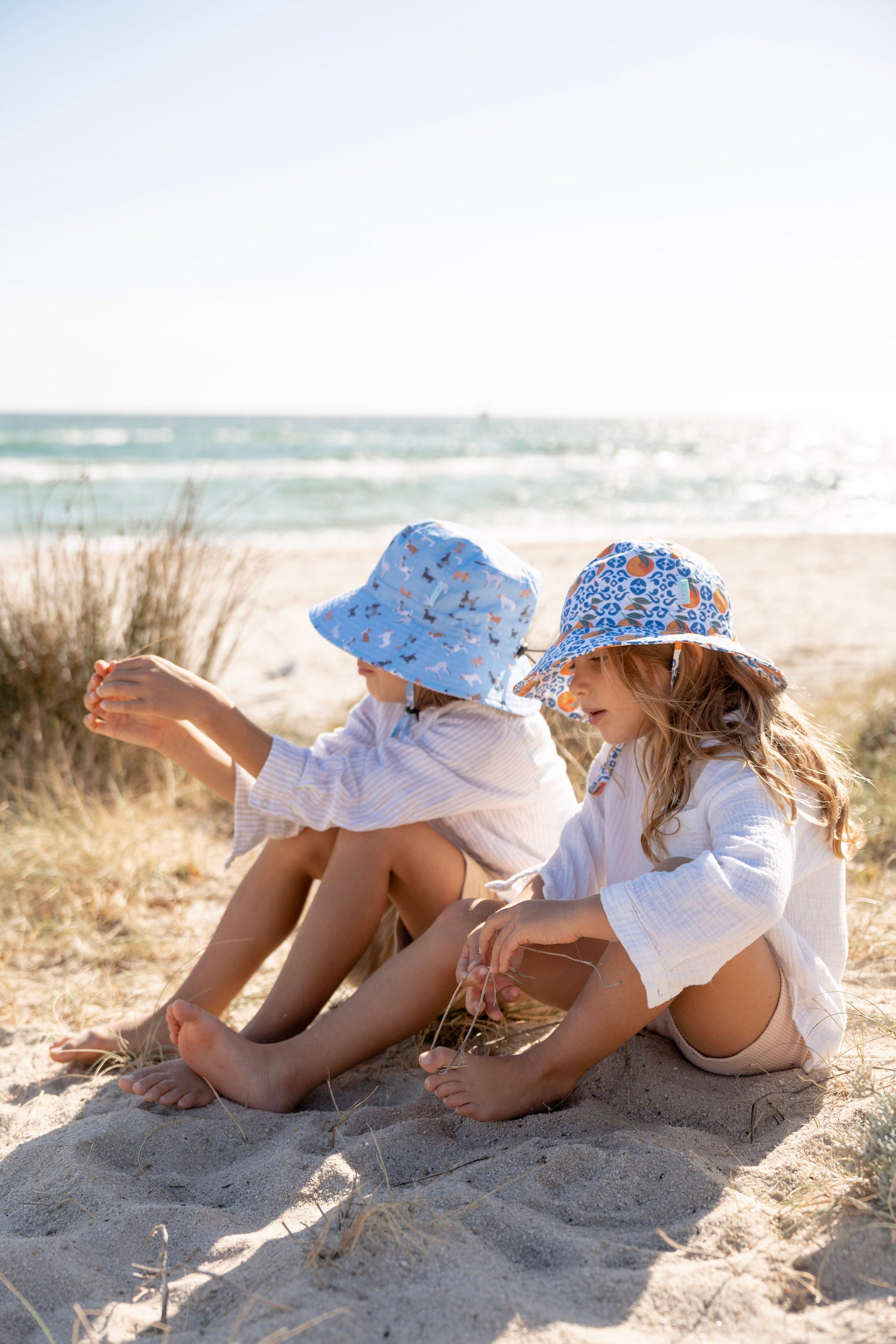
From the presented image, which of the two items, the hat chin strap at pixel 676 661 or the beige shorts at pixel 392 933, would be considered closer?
the hat chin strap at pixel 676 661

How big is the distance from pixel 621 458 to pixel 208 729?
33438mm

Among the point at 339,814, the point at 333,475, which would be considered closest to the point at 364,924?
the point at 339,814

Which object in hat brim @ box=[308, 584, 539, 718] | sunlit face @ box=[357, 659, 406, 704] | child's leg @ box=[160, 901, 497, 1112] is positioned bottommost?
child's leg @ box=[160, 901, 497, 1112]

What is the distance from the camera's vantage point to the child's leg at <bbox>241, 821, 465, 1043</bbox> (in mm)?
1990

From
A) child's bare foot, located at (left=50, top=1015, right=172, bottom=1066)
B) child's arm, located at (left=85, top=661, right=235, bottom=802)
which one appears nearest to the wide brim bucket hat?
child's arm, located at (left=85, top=661, right=235, bottom=802)

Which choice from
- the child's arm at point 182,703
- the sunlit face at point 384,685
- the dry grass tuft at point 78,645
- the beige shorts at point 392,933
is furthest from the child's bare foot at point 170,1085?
the dry grass tuft at point 78,645

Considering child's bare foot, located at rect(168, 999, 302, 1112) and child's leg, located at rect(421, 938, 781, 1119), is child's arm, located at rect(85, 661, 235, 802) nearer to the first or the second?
child's bare foot, located at rect(168, 999, 302, 1112)

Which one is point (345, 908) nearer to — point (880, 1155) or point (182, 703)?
point (182, 703)

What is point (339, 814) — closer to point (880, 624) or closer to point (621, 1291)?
point (621, 1291)

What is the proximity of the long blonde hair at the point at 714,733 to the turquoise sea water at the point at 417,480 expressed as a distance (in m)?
2.53

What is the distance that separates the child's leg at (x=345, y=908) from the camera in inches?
78.4

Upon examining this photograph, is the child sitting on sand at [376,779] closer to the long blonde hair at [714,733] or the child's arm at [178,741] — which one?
the child's arm at [178,741]

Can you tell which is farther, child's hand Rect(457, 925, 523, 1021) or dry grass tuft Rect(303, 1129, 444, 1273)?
child's hand Rect(457, 925, 523, 1021)

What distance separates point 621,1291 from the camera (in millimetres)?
1210
